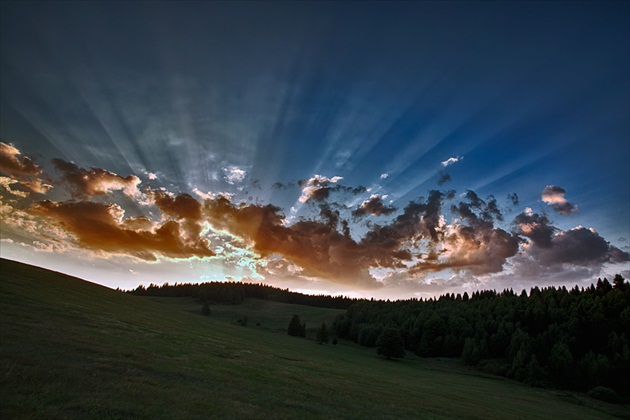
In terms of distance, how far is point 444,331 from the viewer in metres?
131

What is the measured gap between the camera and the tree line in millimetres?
93500

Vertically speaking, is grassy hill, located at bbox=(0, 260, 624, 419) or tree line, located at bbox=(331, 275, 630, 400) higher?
tree line, located at bbox=(331, 275, 630, 400)

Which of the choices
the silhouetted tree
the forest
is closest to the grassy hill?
the silhouetted tree

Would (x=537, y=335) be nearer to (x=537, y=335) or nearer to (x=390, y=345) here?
(x=537, y=335)

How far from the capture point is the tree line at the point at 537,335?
93500 millimetres

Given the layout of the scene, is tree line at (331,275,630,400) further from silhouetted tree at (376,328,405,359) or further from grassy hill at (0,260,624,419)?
grassy hill at (0,260,624,419)

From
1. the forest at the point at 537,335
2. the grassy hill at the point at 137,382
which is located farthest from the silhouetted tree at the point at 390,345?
the grassy hill at the point at 137,382

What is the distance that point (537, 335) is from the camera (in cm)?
11494

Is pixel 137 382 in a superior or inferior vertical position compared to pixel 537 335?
inferior

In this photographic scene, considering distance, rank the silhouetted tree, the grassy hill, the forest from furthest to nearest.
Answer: the silhouetted tree < the forest < the grassy hill

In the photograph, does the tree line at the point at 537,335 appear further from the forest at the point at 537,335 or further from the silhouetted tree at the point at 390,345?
the silhouetted tree at the point at 390,345

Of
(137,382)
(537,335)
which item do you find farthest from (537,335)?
(137,382)

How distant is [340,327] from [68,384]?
493 feet

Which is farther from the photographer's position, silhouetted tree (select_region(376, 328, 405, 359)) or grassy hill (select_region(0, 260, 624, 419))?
silhouetted tree (select_region(376, 328, 405, 359))
